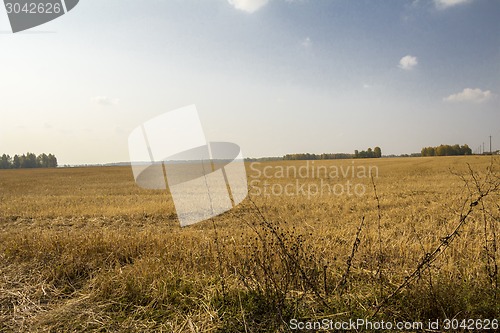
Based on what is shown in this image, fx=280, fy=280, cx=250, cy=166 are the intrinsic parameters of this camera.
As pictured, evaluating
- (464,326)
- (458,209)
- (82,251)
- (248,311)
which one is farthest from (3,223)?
(458,209)

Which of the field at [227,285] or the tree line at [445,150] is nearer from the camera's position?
the field at [227,285]

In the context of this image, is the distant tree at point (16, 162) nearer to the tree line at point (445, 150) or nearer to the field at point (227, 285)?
the field at point (227, 285)

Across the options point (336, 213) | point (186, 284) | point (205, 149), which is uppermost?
point (205, 149)

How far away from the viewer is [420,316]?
304 cm

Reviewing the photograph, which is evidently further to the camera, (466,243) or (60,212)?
(60,212)

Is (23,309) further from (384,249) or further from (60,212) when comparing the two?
(60,212)

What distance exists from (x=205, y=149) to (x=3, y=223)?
12.1m

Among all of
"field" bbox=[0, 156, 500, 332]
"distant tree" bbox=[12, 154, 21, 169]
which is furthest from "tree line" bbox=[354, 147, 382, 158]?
"distant tree" bbox=[12, 154, 21, 169]

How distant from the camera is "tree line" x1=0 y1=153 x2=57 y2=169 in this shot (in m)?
127

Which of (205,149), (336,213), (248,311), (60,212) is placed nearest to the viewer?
(248,311)

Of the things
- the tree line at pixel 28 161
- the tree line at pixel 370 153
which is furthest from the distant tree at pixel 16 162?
the tree line at pixel 370 153

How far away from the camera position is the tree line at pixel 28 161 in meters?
127

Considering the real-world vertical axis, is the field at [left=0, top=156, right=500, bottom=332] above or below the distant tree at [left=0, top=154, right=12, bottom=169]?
below

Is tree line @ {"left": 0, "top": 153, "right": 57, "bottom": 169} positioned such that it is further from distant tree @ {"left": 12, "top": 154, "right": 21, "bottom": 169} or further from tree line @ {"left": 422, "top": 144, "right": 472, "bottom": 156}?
tree line @ {"left": 422, "top": 144, "right": 472, "bottom": 156}
